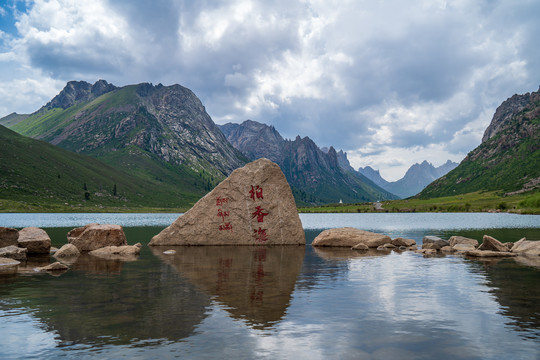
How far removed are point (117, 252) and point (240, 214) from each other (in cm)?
1430

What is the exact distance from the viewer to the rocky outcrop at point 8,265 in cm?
2681

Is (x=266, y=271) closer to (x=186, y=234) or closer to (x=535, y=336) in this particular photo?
(x=535, y=336)

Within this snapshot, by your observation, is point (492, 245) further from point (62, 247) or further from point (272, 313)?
point (62, 247)

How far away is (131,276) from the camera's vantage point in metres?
25.0

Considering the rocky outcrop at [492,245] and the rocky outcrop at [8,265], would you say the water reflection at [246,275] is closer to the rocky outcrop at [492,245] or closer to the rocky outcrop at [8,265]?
the rocky outcrop at [8,265]

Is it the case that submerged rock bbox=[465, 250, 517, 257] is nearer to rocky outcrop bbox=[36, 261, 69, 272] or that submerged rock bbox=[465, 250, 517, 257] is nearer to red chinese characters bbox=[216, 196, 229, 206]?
red chinese characters bbox=[216, 196, 229, 206]

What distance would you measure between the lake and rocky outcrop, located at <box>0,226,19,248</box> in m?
8.81

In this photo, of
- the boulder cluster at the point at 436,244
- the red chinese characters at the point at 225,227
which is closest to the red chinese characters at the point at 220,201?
the red chinese characters at the point at 225,227

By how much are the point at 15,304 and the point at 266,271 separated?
1514cm

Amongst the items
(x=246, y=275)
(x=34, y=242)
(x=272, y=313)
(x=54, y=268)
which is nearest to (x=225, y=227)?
(x=34, y=242)

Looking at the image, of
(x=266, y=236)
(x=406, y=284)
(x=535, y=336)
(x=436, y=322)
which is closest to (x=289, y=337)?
(x=436, y=322)

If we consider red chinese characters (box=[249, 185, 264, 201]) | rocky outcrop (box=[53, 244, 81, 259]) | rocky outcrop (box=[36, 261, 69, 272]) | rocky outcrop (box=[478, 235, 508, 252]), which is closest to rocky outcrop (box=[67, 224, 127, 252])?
rocky outcrop (box=[53, 244, 81, 259])

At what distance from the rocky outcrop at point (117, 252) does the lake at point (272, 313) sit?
7510 mm

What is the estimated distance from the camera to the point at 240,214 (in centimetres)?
4578
